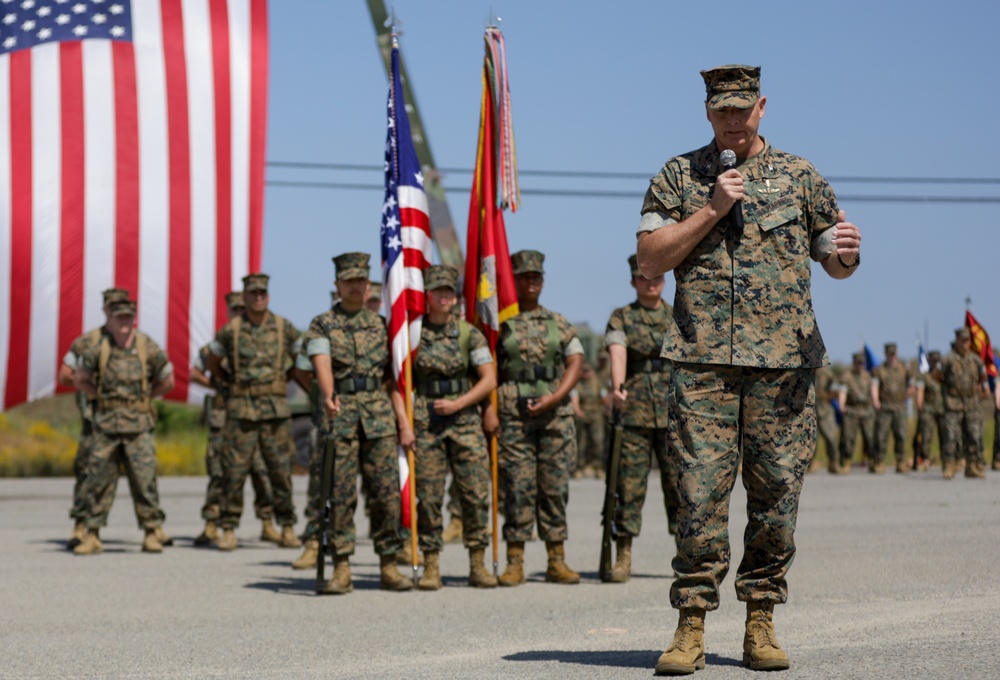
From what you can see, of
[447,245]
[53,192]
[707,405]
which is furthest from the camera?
[447,245]

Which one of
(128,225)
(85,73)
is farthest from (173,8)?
(128,225)

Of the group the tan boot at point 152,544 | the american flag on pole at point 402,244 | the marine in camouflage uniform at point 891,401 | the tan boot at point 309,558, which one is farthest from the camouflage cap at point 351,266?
the marine in camouflage uniform at point 891,401

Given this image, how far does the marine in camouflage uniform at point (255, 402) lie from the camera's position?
41.4ft

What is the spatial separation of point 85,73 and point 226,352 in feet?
A: 23.0

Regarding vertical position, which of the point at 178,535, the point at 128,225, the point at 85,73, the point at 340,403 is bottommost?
the point at 178,535

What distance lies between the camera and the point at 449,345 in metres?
9.59

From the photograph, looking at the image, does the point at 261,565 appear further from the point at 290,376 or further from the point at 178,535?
the point at 178,535

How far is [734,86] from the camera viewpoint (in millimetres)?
5473

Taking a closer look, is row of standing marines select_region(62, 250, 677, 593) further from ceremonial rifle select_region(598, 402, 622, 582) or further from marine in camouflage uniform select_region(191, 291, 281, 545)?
marine in camouflage uniform select_region(191, 291, 281, 545)

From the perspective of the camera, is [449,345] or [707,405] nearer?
[707,405]

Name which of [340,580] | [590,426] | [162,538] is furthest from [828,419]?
[340,580]

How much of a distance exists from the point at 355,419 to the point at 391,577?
3.48 ft

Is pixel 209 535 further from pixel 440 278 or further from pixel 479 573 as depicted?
pixel 440 278

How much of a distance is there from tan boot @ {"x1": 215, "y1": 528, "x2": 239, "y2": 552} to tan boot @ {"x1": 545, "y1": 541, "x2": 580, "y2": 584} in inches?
151
